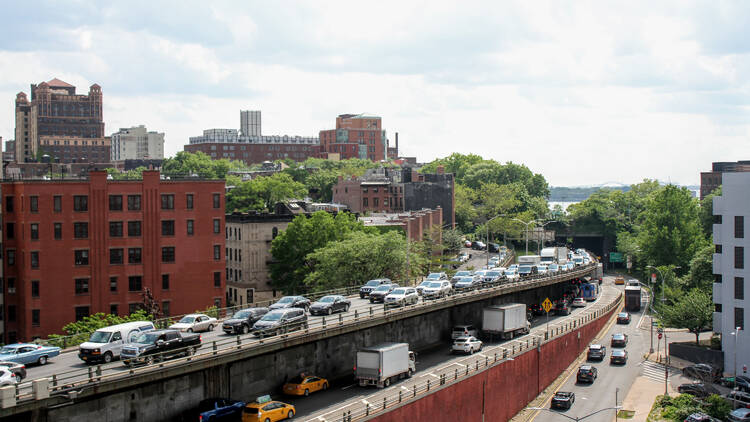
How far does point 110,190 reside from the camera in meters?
68.4

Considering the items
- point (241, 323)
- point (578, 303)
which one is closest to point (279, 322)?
point (241, 323)

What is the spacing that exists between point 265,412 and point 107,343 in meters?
8.40

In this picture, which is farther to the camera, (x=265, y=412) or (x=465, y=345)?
(x=465, y=345)

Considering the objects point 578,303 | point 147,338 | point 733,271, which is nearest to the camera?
point 147,338

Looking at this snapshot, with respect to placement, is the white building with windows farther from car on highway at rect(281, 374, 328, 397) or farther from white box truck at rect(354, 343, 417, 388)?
car on highway at rect(281, 374, 328, 397)

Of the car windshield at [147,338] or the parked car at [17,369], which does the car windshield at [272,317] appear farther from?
the parked car at [17,369]

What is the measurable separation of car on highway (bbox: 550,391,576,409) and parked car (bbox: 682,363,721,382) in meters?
14.0

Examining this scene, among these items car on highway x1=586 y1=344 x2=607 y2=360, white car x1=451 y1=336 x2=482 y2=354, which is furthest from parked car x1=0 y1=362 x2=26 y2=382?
car on highway x1=586 y1=344 x2=607 y2=360

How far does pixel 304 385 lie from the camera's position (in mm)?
45625

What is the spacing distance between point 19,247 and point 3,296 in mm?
4438

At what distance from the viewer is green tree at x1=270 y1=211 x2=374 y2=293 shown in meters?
89.4

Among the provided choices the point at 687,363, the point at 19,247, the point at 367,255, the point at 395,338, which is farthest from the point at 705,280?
the point at 19,247

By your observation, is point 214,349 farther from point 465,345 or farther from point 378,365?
point 465,345

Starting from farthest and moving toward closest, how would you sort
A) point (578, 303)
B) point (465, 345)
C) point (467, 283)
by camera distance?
point (578, 303) < point (467, 283) < point (465, 345)
